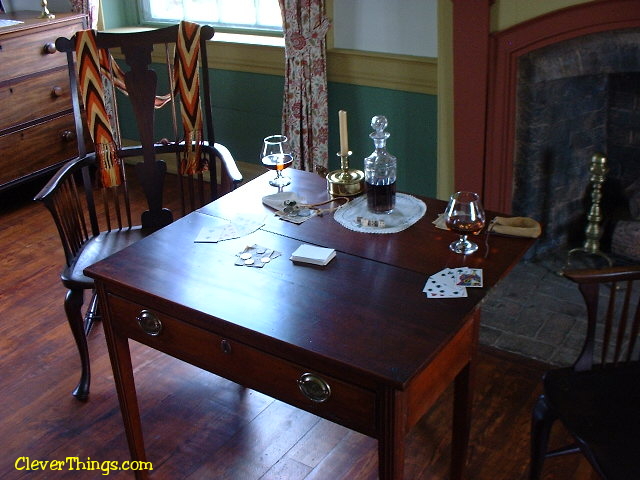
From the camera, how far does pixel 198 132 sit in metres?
2.94

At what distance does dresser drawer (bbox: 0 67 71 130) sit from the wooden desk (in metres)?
2.07

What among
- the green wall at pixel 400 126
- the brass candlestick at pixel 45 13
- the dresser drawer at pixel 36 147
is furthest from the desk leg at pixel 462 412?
the brass candlestick at pixel 45 13

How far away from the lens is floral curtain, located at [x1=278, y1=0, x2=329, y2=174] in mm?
3496

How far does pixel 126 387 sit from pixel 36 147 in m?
2.34

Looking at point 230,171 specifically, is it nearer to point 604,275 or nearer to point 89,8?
point 604,275

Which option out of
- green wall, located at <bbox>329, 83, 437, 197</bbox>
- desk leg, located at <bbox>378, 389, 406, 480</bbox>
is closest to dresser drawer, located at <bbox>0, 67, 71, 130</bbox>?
green wall, located at <bbox>329, 83, 437, 197</bbox>

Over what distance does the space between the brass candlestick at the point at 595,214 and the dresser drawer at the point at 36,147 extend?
266 cm

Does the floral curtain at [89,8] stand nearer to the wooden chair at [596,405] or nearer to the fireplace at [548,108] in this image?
the fireplace at [548,108]

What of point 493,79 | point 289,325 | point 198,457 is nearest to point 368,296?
point 289,325

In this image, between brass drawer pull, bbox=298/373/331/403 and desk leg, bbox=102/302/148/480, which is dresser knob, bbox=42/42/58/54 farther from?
brass drawer pull, bbox=298/373/331/403

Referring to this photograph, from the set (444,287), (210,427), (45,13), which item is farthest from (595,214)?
(45,13)

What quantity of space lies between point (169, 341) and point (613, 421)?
1.05 meters

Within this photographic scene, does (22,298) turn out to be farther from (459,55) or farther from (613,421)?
(613,421)

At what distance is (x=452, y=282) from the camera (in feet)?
6.05
